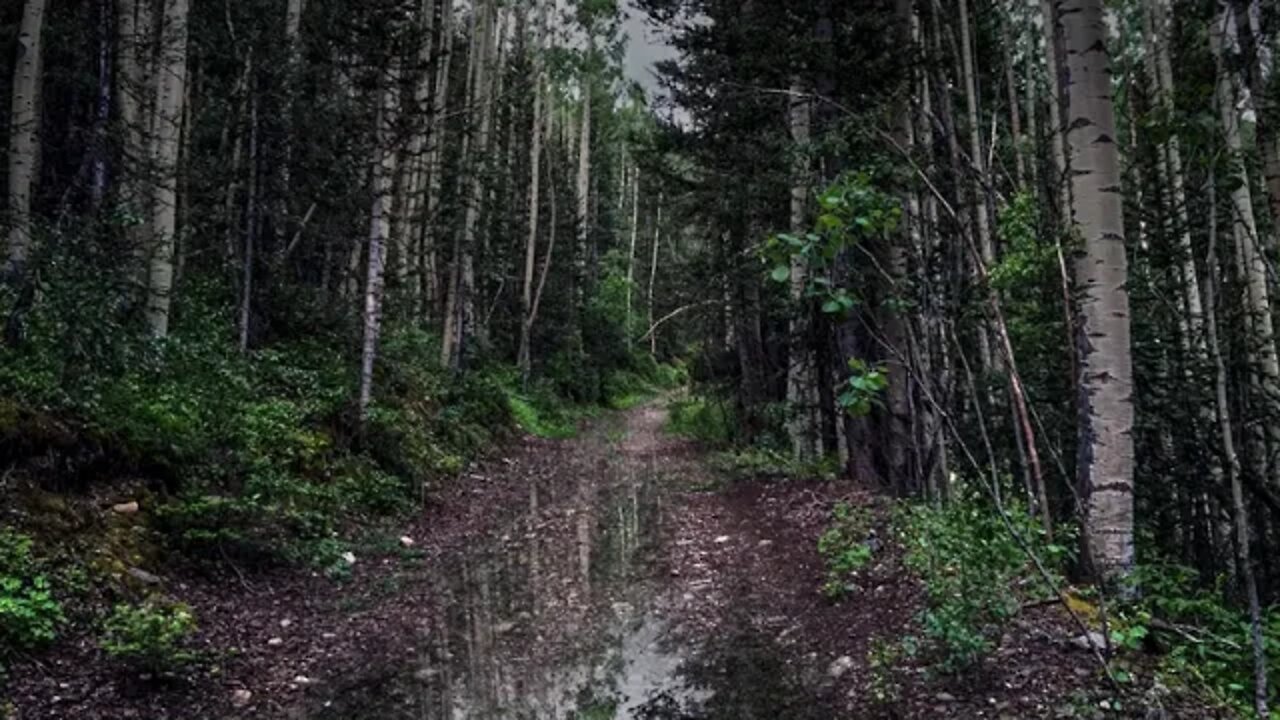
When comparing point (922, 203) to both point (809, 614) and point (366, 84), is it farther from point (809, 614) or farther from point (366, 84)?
point (366, 84)

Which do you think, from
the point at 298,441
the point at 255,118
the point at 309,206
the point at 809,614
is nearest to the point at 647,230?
the point at 309,206

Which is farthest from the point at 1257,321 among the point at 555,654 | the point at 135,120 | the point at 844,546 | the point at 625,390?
the point at 625,390

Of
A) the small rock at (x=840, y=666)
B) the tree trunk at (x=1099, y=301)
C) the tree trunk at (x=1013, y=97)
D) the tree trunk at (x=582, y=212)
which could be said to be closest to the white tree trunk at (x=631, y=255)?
the tree trunk at (x=582, y=212)

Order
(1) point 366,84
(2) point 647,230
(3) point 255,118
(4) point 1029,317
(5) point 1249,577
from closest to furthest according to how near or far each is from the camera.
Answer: (5) point 1249,577 < (4) point 1029,317 < (1) point 366,84 < (3) point 255,118 < (2) point 647,230

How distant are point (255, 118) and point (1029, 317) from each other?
11.5 metres

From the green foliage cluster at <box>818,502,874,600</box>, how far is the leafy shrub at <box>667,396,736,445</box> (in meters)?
9.10

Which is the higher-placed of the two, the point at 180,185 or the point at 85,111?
the point at 85,111

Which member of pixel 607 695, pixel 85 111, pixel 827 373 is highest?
pixel 85 111

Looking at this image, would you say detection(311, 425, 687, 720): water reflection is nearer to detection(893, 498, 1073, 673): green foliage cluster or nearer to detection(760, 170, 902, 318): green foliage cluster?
detection(893, 498, 1073, 673): green foliage cluster

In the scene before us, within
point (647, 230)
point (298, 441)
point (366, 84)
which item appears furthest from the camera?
point (647, 230)

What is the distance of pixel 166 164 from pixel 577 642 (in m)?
8.40

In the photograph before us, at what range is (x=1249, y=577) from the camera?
3.20 m

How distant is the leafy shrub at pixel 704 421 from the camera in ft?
59.6

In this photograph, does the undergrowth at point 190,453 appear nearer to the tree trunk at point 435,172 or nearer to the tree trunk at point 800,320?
the tree trunk at point 435,172
